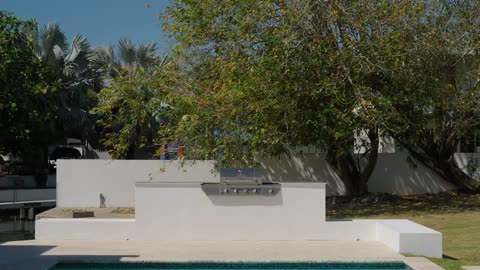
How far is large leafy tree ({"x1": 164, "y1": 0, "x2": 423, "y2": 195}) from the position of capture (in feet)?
53.5

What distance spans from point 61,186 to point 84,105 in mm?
7631

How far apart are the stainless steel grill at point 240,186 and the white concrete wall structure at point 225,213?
88 mm

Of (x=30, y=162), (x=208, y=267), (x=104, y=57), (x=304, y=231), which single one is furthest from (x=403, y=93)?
(x=30, y=162)

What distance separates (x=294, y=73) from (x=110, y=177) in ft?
26.6

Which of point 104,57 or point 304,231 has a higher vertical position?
point 104,57

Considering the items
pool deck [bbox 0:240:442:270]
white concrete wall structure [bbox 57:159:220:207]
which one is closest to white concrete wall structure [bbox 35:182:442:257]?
pool deck [bbox 0:240:442:270]

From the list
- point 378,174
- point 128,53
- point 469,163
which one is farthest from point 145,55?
point 469,163

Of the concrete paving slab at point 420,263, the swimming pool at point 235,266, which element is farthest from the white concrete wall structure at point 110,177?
the concrete paving slab at point 420,263

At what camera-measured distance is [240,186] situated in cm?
1179

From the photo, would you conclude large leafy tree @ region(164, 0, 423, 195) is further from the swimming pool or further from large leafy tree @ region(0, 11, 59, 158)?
the swimming pool

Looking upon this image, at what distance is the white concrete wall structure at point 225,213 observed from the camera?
11805 millimetres

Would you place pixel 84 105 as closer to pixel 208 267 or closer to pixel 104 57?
pixel 104 57

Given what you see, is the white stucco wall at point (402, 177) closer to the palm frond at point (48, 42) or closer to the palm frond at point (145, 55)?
the palm frond at point (145, 55)

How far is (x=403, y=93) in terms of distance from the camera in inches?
681
